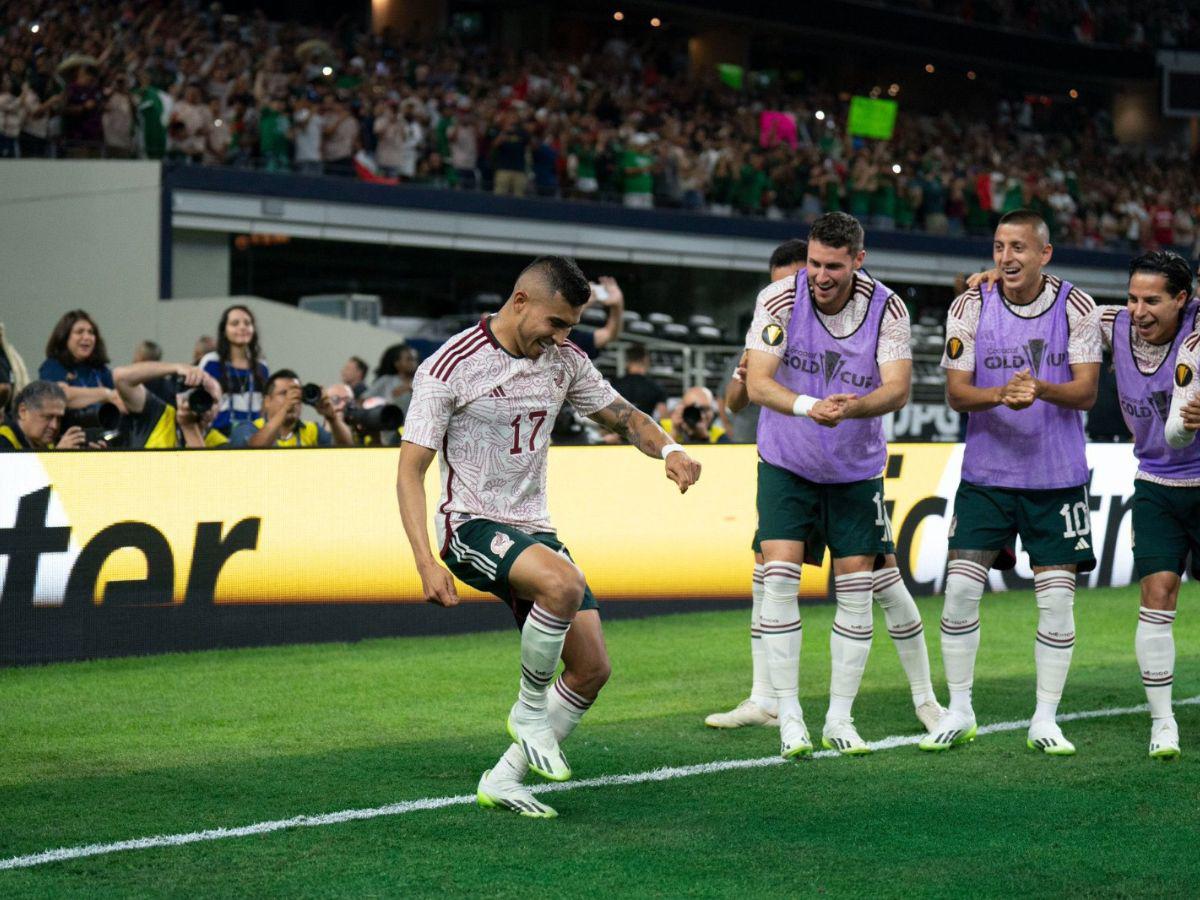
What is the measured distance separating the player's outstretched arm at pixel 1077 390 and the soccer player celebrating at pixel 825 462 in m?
0.59

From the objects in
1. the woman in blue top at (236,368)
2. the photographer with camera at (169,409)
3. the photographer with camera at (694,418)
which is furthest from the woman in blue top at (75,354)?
the photographer with camera at (694,418)

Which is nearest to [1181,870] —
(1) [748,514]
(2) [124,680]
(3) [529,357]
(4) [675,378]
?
(3) [529,357]

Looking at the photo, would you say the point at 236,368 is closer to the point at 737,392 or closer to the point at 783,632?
the point at 737,392

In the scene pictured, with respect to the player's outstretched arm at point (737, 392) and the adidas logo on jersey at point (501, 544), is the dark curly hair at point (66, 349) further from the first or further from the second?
the adidas logo on jersey at point (501, 544)

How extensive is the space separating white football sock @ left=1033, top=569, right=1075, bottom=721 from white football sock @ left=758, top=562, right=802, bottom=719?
1104 mm

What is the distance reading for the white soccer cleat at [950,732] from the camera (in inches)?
277

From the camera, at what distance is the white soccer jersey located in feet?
18.5

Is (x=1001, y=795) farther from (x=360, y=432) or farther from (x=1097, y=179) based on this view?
(x=1097, y=179)

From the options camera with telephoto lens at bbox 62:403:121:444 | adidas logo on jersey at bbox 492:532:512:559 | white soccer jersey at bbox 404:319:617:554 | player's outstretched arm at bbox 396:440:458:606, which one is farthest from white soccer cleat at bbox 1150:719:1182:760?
camera with telephoto lens at bbox 62:403:121:444

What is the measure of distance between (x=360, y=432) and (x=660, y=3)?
26.3 meters

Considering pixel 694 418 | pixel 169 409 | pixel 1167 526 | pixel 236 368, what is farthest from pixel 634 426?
pixel 694 418

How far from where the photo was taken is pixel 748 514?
1226 cm

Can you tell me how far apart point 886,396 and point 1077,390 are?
3.03 feet

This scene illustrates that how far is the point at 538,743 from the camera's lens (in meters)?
5.81
